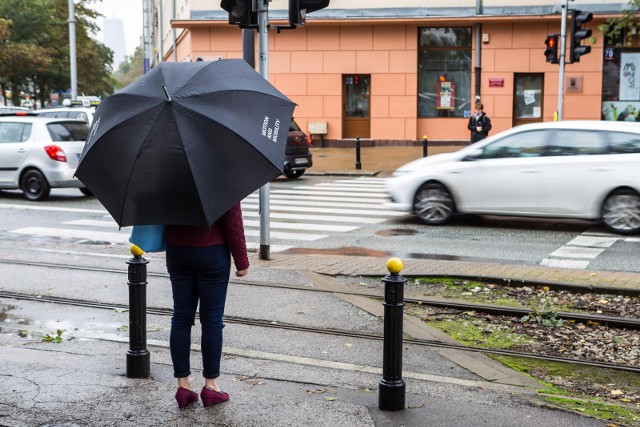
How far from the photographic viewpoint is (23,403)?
5.28 meters

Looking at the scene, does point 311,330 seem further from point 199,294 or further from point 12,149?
point 12,149

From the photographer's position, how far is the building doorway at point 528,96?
30.1 meters

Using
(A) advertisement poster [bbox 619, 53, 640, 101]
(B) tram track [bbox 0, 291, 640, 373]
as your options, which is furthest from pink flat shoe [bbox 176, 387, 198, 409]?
(A) advertisement poster [bbox 619, 53, 640, 101]

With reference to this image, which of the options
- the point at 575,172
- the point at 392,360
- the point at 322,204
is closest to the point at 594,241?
the point at 575,172

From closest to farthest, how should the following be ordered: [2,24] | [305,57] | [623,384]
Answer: [623,384]
[305,57]
[2,24]

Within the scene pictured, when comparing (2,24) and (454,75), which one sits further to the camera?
(2,24)

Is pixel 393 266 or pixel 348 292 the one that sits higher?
pixel 393 266

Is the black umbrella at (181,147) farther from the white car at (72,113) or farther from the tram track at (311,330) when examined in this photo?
the white car at (72,113)

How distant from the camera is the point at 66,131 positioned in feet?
57.3

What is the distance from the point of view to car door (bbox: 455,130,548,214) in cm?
1336

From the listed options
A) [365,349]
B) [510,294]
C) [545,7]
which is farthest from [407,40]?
[365,349]

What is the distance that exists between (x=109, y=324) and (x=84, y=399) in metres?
2.31

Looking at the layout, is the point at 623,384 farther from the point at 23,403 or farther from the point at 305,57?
the point at 305,57

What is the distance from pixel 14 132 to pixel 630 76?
67.8 ft
